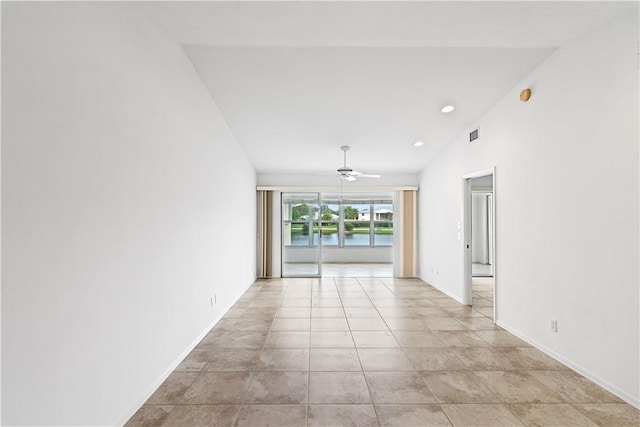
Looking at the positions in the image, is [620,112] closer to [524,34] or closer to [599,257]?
[524,34]

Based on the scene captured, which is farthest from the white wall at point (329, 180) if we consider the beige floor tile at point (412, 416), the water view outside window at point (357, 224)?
the beige floor tile at point (412, 416)

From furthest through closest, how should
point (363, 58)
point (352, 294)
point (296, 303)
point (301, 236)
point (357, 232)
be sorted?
point (357, 232) → point (301, 236) → point (352, 294) → point (296, 303) → point (363, 58)

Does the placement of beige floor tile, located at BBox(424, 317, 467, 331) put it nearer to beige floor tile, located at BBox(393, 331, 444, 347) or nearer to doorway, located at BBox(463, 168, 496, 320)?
beige floor tile, located at BBox(393, 331, 444, 347)

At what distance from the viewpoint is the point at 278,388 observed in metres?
2.52

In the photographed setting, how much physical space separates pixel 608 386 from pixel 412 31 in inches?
128

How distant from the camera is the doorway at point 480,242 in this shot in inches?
190

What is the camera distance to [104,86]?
1888 mm

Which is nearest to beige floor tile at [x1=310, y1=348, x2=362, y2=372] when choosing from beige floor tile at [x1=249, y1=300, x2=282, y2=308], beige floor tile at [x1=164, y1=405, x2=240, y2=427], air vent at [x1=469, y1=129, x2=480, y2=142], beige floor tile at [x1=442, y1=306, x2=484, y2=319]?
beige floor tile at [x1=164, y1=405, x2=240, y2=427]

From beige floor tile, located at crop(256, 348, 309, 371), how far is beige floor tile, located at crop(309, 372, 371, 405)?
0.71 ft

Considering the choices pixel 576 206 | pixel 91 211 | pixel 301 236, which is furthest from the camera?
pixel 301 236

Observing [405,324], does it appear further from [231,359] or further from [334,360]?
[231,359]

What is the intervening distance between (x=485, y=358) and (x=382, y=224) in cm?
768

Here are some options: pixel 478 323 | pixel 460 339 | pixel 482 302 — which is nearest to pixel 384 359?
pixel 460 339

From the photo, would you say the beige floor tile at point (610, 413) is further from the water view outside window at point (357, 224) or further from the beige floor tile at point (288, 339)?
the water view outside window at point (357, 224)
